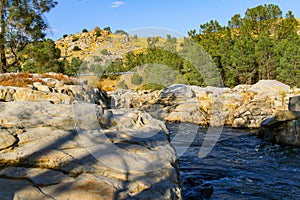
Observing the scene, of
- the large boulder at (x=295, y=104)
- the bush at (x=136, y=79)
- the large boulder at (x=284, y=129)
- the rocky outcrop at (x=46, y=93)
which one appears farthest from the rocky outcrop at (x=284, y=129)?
the bush at (x=136, y=79)

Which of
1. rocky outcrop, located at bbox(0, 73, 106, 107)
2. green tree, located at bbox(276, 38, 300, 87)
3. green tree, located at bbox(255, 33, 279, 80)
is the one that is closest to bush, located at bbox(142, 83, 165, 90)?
green tree, located at bbox(255, 33, 279, 80)

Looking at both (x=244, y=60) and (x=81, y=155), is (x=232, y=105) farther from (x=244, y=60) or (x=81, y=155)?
(x=81, y=155)

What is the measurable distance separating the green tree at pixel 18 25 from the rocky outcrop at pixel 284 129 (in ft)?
54.2

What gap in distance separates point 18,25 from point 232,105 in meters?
17.7

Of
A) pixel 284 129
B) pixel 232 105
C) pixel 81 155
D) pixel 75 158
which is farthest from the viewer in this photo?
pixel 232 105

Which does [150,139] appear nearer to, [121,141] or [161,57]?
[121,141]

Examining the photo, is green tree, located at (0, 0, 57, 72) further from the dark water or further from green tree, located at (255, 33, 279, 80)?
green tree, located at (255, 33, 279, 80)

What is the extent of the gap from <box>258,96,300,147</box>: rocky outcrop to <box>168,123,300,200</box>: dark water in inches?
23.7

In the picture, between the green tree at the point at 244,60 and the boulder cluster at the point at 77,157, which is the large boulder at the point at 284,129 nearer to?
the boulder cluster at the point at 77,157

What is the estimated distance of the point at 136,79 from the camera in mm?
44344

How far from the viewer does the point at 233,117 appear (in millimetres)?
22953

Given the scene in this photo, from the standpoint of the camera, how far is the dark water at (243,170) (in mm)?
7777

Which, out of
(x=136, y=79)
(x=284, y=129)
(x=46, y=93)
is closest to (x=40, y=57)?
(x=46, y=93)

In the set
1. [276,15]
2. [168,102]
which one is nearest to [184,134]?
[168,102]
